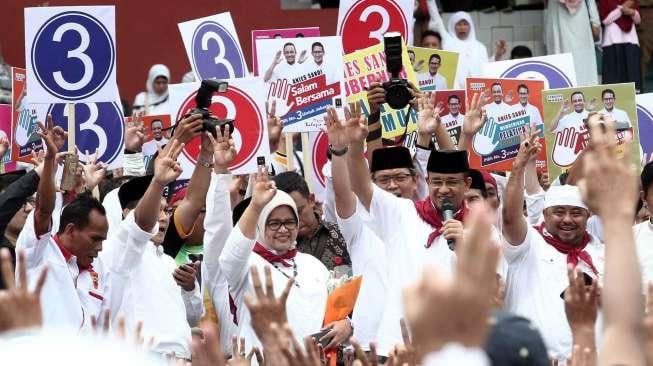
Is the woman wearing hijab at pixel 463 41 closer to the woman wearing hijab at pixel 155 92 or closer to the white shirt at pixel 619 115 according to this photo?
the woman wearing hijab at pixel 155 92

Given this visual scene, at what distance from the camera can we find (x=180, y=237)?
7.49m

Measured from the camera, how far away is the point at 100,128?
30.1 ft

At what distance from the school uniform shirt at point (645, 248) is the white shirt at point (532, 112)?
2203 mm

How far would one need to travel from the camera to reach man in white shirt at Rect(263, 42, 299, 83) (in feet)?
29.8

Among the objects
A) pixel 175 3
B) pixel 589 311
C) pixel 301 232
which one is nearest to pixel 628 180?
pixel 589 311

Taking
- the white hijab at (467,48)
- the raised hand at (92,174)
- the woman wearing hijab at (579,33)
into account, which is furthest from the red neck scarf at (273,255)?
the woman wearing hijab at (579,33)

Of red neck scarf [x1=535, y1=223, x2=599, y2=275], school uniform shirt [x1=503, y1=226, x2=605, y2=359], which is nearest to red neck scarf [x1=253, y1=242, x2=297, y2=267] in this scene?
school uniform shirt [x1=503, y1=226, x2=605, y2=359]

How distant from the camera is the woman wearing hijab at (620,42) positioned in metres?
14.6

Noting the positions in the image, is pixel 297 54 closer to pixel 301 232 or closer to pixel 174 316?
pixel 301 232

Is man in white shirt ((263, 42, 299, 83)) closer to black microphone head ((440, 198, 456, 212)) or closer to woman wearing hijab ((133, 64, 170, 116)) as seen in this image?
black microphone head ((440, 198, 456, 212))

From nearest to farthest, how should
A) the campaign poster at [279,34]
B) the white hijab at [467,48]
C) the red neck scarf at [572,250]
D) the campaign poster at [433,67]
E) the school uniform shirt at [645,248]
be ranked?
the school uniform shirt at [645,248] < the red neck scarf at [572,250] < the campaign poster at [279,34] < the campaign poster at [433,67] < the white hijab at [467,48]

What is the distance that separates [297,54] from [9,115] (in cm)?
211

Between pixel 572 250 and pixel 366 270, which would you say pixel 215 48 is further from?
pixel 572 250

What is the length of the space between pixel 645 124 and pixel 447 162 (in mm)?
3123
